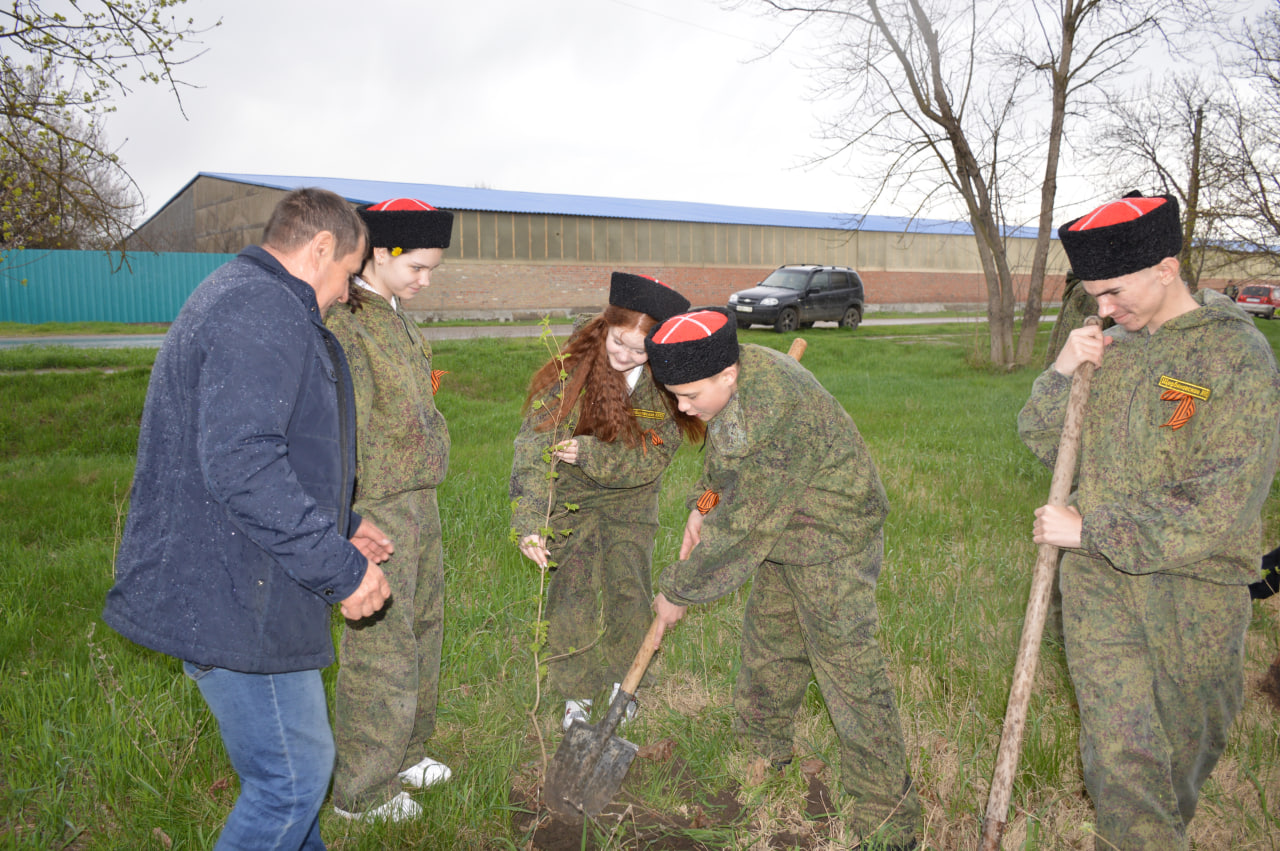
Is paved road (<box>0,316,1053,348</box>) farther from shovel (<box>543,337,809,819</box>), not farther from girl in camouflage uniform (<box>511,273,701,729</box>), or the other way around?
shovel (<box>543,337,809,819</box>)

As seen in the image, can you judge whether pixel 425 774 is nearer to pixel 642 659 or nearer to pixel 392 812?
pixel 392 812

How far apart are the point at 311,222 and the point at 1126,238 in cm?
210

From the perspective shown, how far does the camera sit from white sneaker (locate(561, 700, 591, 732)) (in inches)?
141

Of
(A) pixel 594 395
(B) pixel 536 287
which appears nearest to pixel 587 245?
(B) pixel 536 287

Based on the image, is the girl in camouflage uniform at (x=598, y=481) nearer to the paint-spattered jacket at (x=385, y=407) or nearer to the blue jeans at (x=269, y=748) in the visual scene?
the paint-spattered jacket at (x=385, y=407)

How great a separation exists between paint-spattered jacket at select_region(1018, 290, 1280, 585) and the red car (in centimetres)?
3682

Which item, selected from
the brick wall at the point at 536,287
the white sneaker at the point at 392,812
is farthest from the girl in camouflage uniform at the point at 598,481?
the brick wall at the point at 536,287

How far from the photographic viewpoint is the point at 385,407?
9.00ft

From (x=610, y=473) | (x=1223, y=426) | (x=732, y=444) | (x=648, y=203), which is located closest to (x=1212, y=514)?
(x=1223, y=426)

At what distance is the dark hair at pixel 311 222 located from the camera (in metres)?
2.13

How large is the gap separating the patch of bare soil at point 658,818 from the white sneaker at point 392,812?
13.0 inches

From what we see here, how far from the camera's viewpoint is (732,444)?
2.60 metres

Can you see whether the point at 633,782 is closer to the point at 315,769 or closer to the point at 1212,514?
the point at 315,769

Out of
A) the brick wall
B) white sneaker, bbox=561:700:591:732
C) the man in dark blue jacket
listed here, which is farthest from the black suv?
the man in dark blue jacket
